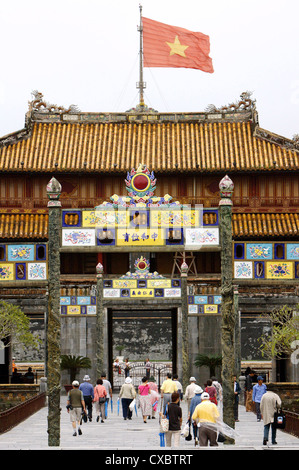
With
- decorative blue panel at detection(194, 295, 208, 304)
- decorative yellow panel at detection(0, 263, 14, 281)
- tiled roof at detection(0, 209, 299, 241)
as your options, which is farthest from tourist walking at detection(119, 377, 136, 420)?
tiled roof at detection(0, 209, 299, 241)

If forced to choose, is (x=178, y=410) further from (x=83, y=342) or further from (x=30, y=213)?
(x=30, y=213)

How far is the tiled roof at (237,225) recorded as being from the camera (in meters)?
43.4

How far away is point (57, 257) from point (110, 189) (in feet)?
88.7

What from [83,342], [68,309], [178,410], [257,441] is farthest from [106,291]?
[178,410]

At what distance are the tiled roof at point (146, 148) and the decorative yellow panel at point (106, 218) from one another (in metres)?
24.4

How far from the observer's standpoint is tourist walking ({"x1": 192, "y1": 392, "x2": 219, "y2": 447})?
17047mm

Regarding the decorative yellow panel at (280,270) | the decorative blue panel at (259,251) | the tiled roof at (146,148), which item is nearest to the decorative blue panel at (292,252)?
the decorative yellow panel at (280,270)

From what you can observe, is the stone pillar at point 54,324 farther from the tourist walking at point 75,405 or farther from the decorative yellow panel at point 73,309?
the decorative yellow panel at point 73,309

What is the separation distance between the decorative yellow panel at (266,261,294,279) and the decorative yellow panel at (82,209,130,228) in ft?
22.8

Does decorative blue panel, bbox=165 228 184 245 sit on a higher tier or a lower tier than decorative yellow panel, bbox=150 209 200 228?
lower

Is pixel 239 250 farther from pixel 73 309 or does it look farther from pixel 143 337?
pixel 143 337

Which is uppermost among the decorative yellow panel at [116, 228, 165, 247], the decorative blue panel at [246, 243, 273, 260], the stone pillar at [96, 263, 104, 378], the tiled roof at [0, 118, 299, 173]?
the tiled roof at [0, 118, 299, 173]

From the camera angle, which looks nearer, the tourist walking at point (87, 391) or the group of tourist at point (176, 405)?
the group of tourist at point (176, 405)

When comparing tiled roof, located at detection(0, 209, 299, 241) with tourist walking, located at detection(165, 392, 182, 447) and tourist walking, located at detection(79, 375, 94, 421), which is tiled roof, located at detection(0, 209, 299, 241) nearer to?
tourist walking, located at detection(79, 375, 94, 421)
